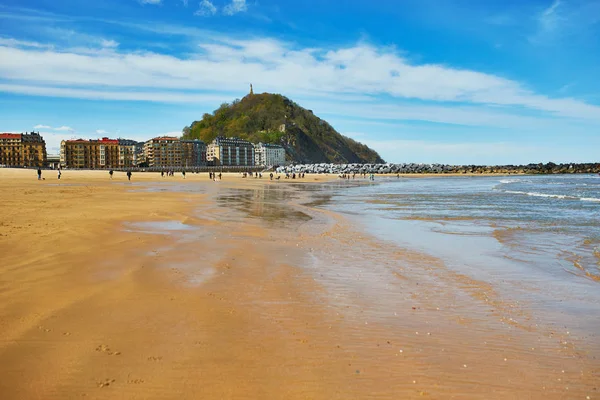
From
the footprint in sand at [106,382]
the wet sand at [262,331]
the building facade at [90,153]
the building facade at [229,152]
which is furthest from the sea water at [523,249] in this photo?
the building facade at [90,153]

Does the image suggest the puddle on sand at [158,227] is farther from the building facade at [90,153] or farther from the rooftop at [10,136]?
the rooftop at [10,136]

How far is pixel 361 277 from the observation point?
8094 millimetres

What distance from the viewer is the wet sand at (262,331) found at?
12.9 ft

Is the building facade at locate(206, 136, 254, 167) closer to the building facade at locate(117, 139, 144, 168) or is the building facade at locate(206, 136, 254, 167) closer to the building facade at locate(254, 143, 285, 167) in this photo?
the building facade at locate(254, 143, 285, 167)

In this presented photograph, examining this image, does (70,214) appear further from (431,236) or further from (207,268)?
(431,236)

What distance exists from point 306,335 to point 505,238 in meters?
10.5

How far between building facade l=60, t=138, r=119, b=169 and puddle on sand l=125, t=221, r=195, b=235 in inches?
6054

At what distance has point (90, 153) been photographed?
6314 inches

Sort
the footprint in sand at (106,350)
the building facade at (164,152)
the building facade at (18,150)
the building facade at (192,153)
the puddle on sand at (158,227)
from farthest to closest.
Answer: the building facade at (192,153) < the building facade at (164,152) < the building facade at (18,150) < the puddle on sand at (158,227) < the footprint in sand at (106,350)

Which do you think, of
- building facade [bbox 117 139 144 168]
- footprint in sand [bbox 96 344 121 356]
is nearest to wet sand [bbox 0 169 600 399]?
footprint in sand [bbox 96 344 121 356]

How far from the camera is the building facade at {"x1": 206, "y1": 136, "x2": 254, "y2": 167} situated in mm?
170000

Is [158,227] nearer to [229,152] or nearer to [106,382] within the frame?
[106,382]

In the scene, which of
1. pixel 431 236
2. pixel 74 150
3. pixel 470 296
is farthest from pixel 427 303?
pixel 74 150

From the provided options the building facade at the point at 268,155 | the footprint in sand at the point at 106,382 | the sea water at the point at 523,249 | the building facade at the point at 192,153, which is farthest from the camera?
the building facade at the point at 268,155
